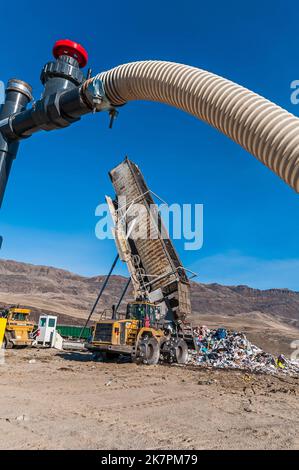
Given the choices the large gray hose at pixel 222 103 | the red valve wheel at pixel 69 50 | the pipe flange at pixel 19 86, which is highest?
the red valve wheel at pixel 69 50

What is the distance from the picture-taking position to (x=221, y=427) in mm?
4746

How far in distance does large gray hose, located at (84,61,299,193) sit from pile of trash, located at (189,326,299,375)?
485 inches

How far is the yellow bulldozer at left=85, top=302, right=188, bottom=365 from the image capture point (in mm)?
11344

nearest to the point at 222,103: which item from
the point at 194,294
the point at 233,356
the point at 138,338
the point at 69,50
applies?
the point at 69,50

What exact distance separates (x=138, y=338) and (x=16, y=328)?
279 inches

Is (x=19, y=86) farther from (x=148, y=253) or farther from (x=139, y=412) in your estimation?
(x=148, y=253)

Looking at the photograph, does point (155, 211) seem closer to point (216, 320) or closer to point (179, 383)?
point (179, 383)

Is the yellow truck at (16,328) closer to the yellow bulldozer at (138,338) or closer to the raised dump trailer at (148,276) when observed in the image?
the yellow bulldozer at (138,338)

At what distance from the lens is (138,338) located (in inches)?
455

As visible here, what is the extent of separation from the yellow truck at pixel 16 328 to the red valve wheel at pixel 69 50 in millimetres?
13526

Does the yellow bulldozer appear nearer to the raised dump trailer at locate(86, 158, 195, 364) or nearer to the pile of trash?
the raised dump trailer at locate(86, 158, 195, 364)

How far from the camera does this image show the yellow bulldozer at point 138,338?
11344 millimetres

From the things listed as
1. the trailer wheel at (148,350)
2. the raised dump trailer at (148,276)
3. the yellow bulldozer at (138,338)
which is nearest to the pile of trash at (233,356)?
the raised dump trailer at (148,276)

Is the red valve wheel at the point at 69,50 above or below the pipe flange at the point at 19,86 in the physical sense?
above
